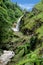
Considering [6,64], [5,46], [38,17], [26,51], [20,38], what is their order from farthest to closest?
[38,17] < [20,38] < [5,46] < [26,51] < [6,64]

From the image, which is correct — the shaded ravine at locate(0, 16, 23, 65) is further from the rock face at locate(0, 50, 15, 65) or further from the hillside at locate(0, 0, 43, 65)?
the hillside at locate(0, 0, 43, 65)

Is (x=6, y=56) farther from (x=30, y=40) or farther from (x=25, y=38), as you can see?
(x=25, y=38)

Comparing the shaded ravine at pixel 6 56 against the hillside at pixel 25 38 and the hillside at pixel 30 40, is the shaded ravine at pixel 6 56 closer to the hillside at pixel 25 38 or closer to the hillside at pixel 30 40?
the hillside at pixel 25 38

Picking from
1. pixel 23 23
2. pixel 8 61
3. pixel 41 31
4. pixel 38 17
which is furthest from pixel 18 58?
pixel 23 23

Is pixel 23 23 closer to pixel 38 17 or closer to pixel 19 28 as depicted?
pixel 19 28

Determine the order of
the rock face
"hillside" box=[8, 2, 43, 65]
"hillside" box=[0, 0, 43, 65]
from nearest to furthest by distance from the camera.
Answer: "hillside" box=[8, 2, 43, 65] → "hillside" box=[0, 0, 43, 65] → the rock face

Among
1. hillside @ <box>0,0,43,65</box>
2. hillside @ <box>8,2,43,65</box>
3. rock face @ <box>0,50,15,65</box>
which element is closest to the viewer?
hillside @ <box>8,2,43,65</box>

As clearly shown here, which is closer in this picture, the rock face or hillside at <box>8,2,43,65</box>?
hillside at <box>8,2,43,65</box>


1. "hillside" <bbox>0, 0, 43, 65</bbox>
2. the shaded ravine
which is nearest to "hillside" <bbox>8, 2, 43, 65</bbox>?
"hillside" <bbox>0, 0, 43, 65</bbox>
